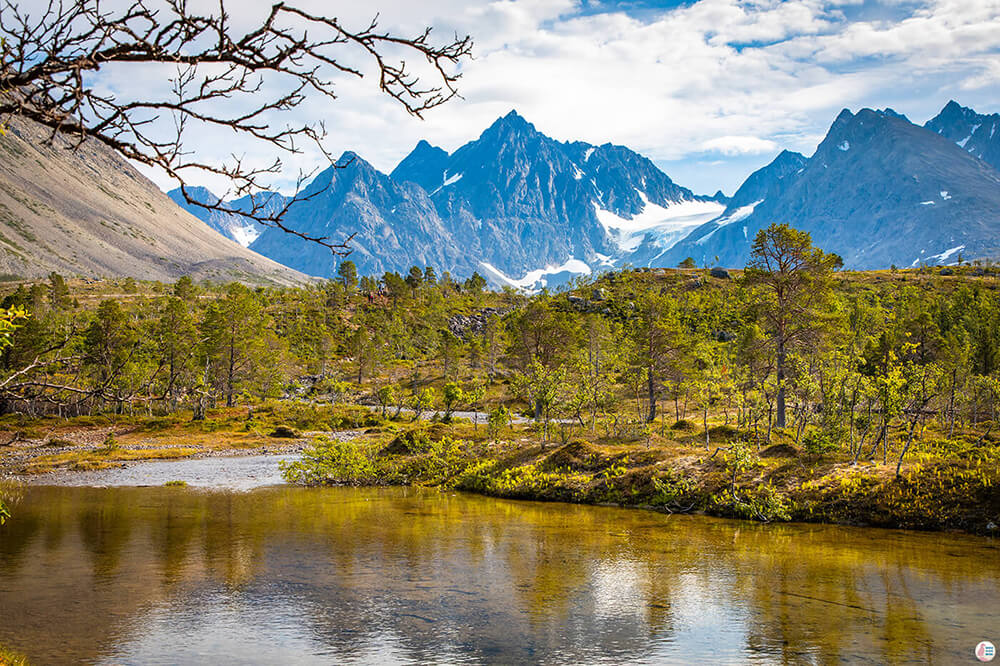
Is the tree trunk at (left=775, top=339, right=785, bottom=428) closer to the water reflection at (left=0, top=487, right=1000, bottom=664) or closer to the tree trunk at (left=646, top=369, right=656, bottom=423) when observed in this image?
the tree trunk at (left=646, top=369, right=656, bottom=423)

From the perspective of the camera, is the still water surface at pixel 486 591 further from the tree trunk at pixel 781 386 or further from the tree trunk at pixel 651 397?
the tree trunk at pixel 651 397

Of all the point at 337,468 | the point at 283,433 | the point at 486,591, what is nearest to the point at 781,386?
the point at 337,468

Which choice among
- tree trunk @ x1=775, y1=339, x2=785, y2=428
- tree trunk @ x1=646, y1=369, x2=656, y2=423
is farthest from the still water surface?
tree trunk @ x1=646, y1=369, x2=656, y2=423

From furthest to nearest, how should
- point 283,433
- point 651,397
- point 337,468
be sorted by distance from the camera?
point 283,433, point 651,397, point 337,468

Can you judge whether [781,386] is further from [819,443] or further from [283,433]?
[283,433]

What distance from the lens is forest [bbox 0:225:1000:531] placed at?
24.4 meters

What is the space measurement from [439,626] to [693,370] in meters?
50.9

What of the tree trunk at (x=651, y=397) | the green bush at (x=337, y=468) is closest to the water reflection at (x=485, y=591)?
the green bush at (x=337, y=468)

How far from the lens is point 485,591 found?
17.2 m

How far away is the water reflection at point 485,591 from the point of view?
43.5 ft

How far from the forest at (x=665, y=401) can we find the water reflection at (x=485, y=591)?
301 cm

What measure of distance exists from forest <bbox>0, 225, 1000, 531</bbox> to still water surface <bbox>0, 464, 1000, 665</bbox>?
2.85 meters

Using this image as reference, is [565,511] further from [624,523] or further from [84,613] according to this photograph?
[84,613]

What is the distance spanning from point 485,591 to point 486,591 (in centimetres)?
3
